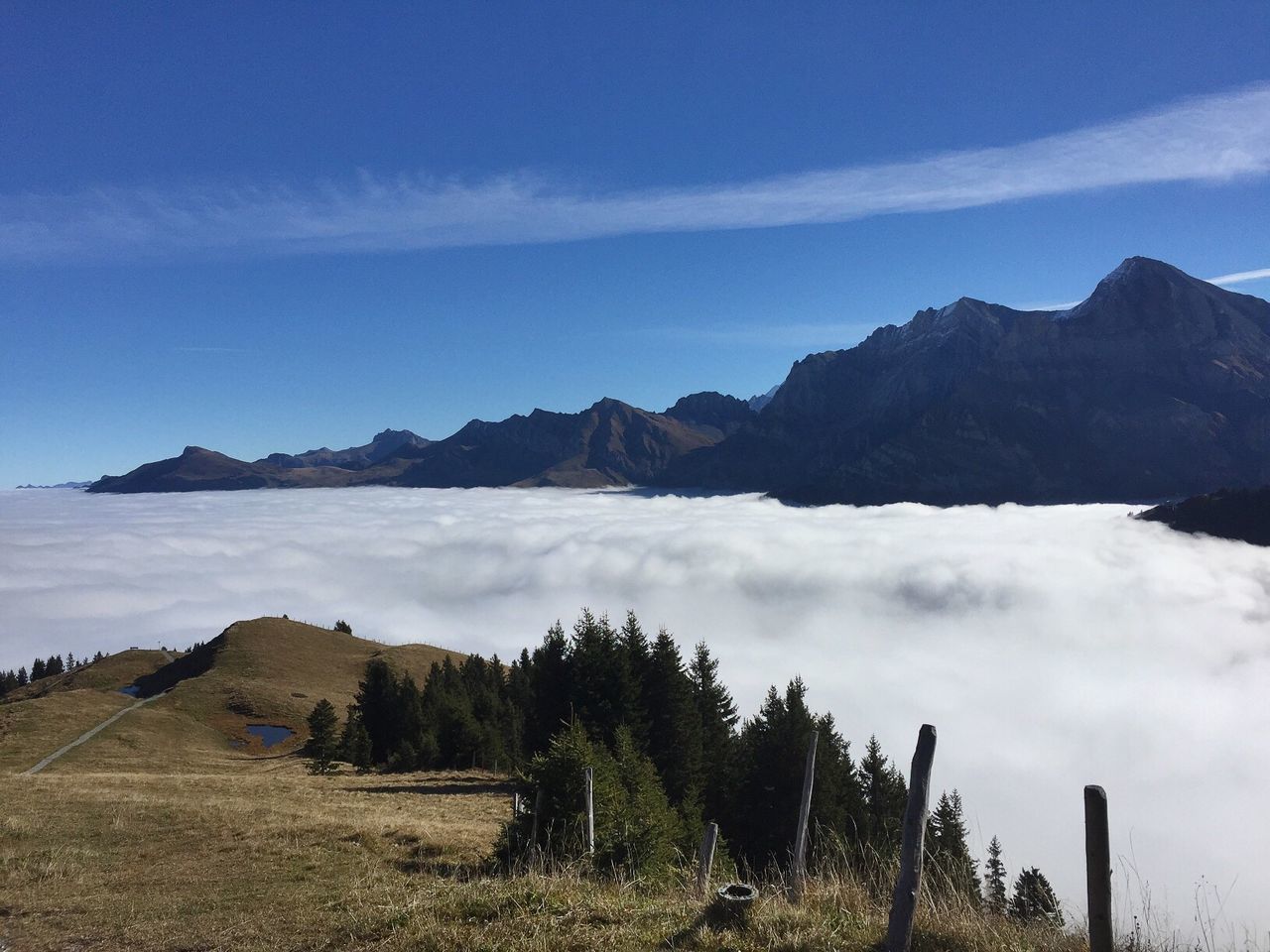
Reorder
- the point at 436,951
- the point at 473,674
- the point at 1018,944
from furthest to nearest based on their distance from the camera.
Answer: the point at 473,674 → the point at 436,951 → the point at 1018,944

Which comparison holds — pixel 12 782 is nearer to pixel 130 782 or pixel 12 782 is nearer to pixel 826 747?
pixel 130 782

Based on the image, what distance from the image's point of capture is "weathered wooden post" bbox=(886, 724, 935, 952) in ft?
22.7

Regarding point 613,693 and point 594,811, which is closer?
point 594,811

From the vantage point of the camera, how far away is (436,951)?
26.7ft

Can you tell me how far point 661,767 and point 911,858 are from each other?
3216cm

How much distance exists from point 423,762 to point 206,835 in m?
42.6

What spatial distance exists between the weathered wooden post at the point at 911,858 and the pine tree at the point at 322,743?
175 feet

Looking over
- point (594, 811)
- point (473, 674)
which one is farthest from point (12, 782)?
point (473, 674)

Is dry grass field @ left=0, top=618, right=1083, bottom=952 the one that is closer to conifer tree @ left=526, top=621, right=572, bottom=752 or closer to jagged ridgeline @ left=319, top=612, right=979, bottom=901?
jagged ridgeline @ left=319, top=612, right=979, bottom=901

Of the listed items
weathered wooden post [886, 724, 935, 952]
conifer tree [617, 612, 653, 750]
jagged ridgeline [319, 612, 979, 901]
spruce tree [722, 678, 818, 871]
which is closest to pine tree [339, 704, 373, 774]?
jagged ridgeline [319, 612, 979, 901]

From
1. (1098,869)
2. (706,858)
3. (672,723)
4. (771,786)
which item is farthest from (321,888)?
(672,723)

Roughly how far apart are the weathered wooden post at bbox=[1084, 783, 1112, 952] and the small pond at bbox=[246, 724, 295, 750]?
85831mm

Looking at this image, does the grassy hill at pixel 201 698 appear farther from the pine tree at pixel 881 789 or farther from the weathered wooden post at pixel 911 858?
the weathered wooden post at pixel 911 858

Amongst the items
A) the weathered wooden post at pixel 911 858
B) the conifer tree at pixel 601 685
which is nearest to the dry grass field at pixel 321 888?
the weathered wooden post at pixel 911 858
